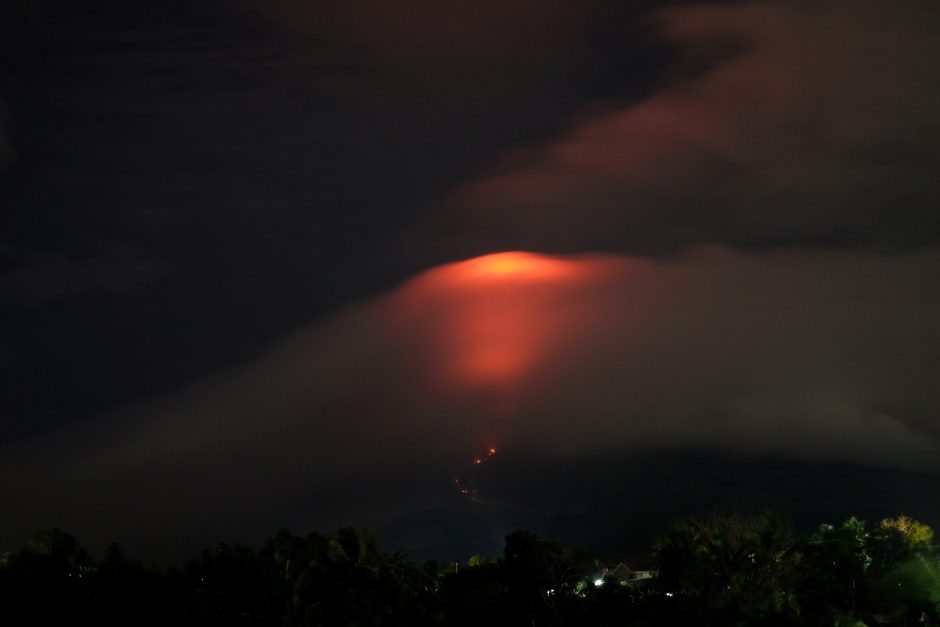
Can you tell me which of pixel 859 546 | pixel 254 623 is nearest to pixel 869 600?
pixel 859 546

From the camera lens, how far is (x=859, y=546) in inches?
2687

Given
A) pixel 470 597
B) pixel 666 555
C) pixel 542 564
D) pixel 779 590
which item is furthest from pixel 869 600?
pixel 470 597

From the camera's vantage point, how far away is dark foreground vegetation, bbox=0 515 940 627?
57406mm

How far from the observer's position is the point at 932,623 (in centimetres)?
6353

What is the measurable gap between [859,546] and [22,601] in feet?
168

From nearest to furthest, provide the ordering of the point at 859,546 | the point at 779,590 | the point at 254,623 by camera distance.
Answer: the point at 254,623
the point at 779,590
the point at 859,546

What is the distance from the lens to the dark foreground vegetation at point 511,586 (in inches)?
2260

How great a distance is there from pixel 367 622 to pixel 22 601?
21006 mm

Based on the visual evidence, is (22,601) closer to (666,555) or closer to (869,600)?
(666,555)

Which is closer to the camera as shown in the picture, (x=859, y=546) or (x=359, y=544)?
(x=359, y=544)

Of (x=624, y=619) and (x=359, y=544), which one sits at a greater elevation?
(x=359, y=544)

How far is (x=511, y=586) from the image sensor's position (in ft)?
208

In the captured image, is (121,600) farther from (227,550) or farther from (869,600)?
(869,600)

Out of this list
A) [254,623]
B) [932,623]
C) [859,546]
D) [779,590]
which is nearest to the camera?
[254,623]
